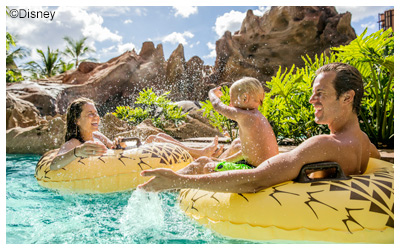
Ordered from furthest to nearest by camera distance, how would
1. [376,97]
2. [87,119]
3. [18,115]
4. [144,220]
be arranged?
[18,115] < [376,97] < [87,119] < [144,220]

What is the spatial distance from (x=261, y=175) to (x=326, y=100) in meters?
0.71

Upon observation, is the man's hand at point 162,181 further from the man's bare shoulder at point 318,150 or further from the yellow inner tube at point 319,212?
the man's bare shoulder at point 318,150

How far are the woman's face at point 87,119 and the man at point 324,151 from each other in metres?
2.34

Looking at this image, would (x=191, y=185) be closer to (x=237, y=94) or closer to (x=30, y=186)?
(x=237, y=94)

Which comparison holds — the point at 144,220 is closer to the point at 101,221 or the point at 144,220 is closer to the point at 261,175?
the point at 101,221

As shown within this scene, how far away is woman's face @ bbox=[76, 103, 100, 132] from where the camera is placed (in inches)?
159

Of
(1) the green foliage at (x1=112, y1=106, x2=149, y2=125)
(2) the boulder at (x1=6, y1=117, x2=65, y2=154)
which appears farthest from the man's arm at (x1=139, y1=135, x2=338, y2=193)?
(1) the green foliage at (x1=112, y1=106, x2=149, y2=125)

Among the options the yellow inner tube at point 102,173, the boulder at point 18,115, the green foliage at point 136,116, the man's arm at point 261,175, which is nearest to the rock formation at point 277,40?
the green foliage at point 136,116

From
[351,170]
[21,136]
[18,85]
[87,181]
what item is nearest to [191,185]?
[351,170]

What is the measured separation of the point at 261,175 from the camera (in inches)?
78.6

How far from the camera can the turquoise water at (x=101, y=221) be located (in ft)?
7.65

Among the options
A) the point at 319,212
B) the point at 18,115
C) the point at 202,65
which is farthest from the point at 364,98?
the point at 202,65

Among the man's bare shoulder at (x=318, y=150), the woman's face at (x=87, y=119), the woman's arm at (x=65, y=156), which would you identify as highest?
the woman's face at (x=87, y=119)

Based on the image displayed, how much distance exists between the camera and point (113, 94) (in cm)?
2009
